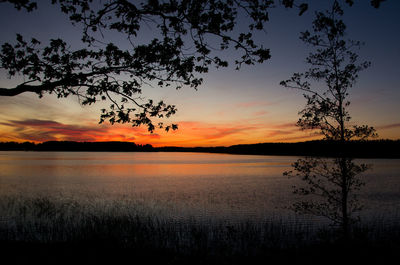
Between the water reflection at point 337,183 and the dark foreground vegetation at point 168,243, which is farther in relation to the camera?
the water reflection at point 337,183

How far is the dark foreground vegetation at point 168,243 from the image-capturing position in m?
9.05

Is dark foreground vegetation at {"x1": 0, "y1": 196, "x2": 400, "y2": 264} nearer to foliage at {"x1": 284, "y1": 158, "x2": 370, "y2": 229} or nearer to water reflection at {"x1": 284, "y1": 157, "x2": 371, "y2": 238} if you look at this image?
water reflection at {"x1": 284, "y1": 157, "x2": 371, "y2": 238}

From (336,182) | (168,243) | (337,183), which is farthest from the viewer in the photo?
(168,243)

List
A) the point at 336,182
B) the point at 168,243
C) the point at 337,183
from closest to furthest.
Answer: the point at 336,182 → the point at 337,183 → the point at 168,243

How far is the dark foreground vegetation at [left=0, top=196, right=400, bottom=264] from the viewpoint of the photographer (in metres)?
9.05

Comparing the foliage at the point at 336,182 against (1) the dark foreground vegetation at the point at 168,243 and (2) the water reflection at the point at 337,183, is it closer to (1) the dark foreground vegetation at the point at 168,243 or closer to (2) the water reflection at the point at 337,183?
(2) the water reflection at the point at 337,183

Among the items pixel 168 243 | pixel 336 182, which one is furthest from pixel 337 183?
pixel 168 243

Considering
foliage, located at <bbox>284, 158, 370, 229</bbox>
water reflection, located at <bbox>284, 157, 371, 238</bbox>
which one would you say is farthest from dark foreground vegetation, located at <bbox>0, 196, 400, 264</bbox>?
foliage, located at <bbox>284, 158, 370, 229</bbox>

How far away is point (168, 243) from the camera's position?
13.1 meters

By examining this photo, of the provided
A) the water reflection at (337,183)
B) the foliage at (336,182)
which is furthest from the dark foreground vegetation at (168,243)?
the foliage at (336,182)

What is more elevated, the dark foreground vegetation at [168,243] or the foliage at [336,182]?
the foliage at [336,182]

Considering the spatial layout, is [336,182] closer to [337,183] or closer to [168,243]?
[337,183]

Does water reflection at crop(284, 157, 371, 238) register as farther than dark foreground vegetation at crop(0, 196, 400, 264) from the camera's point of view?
Yes

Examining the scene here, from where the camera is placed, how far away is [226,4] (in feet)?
27.9
